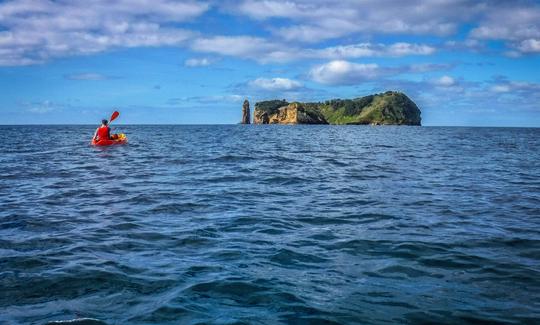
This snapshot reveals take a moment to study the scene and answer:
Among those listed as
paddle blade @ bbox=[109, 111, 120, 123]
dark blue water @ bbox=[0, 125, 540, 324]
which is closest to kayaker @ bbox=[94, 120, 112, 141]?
paddle blade @ bbox=[109, 111, 120, 123]

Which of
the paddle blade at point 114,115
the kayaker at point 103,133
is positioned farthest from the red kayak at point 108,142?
the paddle blade at point 114,115

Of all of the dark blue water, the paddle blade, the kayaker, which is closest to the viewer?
the dark blue water

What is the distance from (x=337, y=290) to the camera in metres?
6.64

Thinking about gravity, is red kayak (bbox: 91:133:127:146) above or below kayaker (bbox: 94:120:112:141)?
below

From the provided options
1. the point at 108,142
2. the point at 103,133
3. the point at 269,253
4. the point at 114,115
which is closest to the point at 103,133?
→ the point at 103,133

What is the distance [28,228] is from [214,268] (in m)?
5.69

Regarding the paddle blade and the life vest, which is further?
the paddle blade

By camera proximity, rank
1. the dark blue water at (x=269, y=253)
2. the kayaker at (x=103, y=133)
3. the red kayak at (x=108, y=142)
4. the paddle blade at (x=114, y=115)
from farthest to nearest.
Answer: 1. the paddle blade at (x=114, y=115)
2. the red kayak at (x=108, y=142)
3. the kayaker at (x=103, y=133)
4. the dark blue water at (x=269, y=253)

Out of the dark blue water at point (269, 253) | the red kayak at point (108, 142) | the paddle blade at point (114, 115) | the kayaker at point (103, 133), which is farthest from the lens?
the paddle blade at point (114, 115)

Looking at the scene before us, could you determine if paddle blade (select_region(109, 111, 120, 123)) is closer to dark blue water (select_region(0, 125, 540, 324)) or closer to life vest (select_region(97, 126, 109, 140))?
life vest (select_region(97, 126, 109, 140))

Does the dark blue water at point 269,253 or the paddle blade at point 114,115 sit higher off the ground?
the paddle blade at point 114,115

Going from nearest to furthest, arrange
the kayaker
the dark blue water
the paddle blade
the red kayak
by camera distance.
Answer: the dark blue water → the kayaker → the red kayak → the paddle blade

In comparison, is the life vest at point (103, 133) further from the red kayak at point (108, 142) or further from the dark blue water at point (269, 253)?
the dark blue water at point (269, 253)

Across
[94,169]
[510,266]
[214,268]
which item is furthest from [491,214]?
[94,169]
